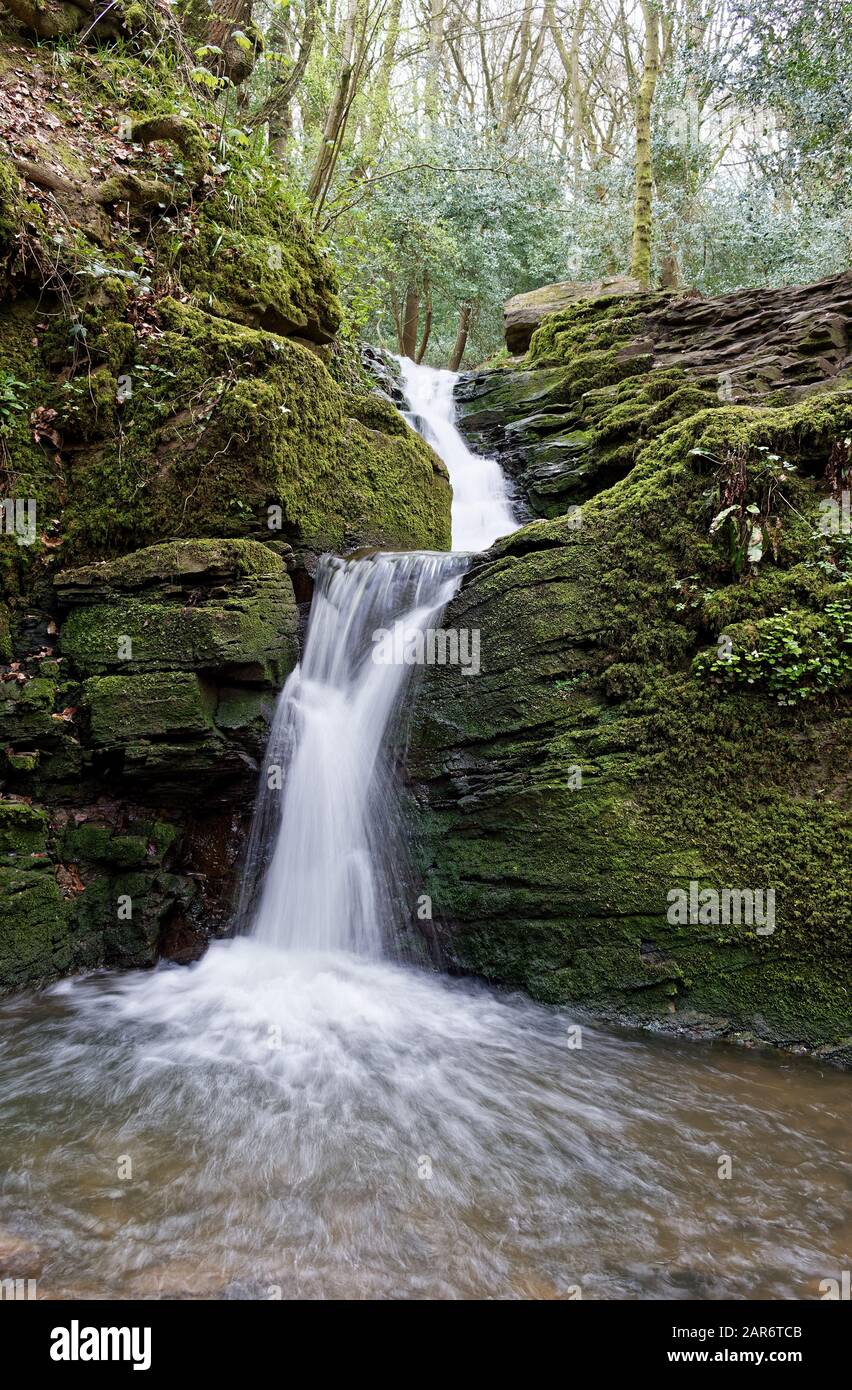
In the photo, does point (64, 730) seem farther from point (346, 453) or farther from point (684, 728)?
point (684, 728)

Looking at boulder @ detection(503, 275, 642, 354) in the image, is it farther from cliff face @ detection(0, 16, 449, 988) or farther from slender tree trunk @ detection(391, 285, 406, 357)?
cliff face @ detection(0, 16, 449, 988)

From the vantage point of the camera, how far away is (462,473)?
10.7 metres

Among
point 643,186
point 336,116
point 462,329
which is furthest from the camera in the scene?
point 462,329

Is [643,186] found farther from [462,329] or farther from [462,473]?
[462,329]

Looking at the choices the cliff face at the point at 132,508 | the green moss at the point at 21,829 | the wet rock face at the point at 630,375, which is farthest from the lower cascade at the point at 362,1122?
the wet rock face at the point at 630,375

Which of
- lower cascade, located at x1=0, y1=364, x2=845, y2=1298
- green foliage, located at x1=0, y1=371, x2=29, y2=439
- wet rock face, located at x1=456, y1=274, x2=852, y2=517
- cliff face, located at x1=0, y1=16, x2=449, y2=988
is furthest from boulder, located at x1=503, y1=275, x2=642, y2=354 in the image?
lower cascade, located at x1=0, y1=364, x2=845, y2=1298

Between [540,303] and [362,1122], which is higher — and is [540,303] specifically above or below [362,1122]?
above

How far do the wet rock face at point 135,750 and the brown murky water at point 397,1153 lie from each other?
0.56 meters

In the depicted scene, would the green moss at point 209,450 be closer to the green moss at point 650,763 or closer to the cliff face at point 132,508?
the cliff face at point 132,508

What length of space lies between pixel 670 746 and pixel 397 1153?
2.82m

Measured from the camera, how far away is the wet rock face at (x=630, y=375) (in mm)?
7152

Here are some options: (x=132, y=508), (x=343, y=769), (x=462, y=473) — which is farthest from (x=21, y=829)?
(x=462, y=473)

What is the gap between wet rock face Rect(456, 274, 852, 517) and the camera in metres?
7.15

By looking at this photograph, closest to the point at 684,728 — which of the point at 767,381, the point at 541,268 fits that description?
the point at 767,381
